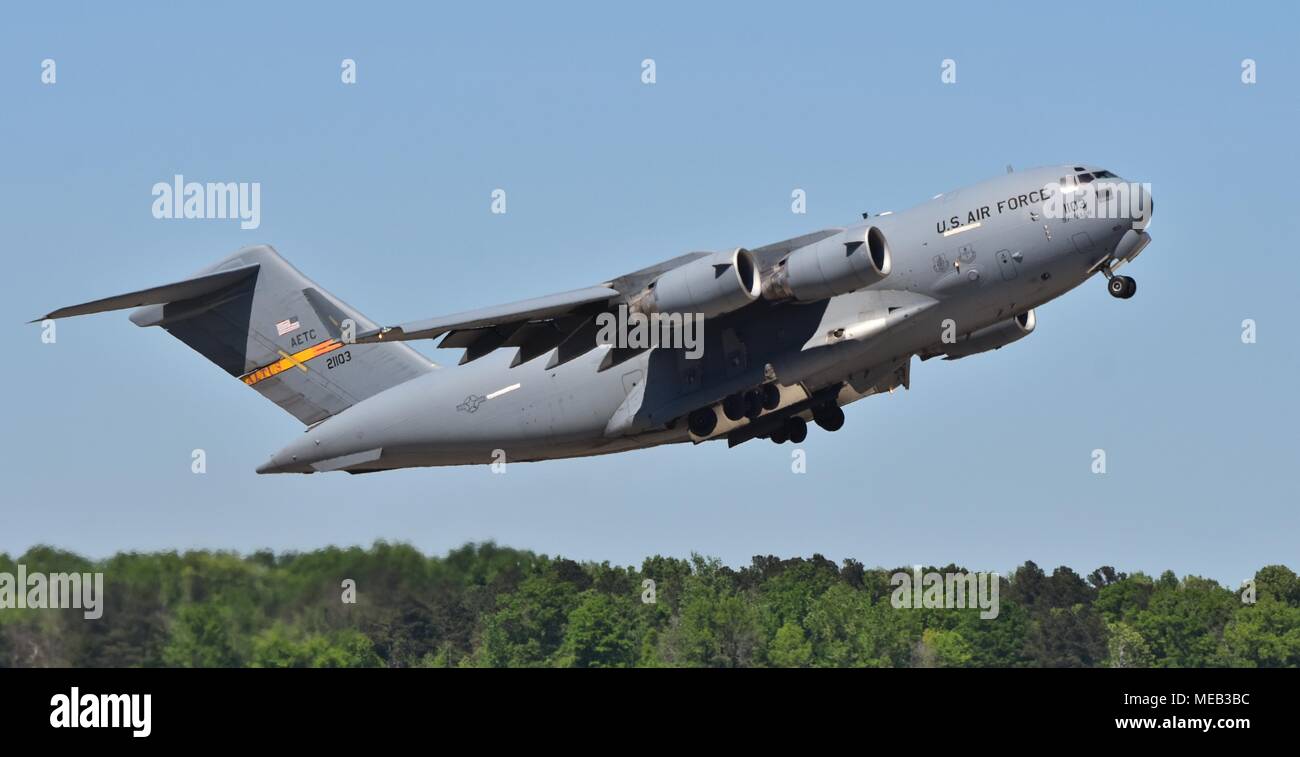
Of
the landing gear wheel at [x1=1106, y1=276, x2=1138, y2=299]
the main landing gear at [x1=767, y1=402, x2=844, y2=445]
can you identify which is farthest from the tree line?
the landing gear wheel at [x1=1106, y1=276, x2=1138, y2=299]

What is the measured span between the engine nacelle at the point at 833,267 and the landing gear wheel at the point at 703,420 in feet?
6.55

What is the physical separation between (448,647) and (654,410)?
7.96m

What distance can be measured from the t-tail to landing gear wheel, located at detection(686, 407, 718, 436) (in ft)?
14.6

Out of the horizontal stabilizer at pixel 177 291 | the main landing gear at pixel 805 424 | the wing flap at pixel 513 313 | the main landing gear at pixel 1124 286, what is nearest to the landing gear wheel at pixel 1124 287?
the main landing gear at pixel 1124 286

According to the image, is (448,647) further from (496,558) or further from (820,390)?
(820,390)

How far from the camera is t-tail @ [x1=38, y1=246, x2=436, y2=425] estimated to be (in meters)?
25.8

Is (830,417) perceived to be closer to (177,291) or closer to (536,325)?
(536,325)

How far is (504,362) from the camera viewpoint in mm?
24062

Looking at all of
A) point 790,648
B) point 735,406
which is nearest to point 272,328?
point 735,406

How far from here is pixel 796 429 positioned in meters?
24.5

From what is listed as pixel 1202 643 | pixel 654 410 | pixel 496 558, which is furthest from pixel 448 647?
pixel 1202 643

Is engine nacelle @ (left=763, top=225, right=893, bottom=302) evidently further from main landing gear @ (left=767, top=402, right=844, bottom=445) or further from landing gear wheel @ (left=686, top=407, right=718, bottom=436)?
main landing gear @ (left=767, top=402, right=844, bottom=445)

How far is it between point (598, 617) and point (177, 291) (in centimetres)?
1033
